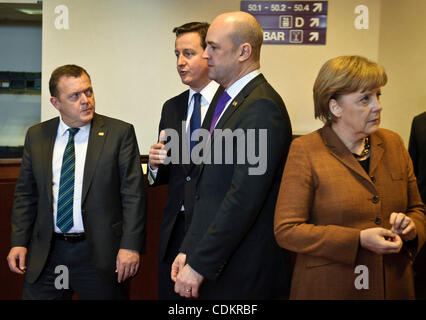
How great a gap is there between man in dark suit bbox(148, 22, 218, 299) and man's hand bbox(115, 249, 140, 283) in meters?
0.14

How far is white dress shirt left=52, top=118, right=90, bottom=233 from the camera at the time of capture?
2.35 metres

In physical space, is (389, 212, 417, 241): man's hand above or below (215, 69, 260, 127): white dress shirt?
below

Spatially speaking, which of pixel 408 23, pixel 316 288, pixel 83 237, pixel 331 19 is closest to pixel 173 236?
pixel 83 237

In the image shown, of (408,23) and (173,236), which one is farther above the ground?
(408,23)

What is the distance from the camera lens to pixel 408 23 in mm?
3930

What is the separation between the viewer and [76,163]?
2393 millimetres

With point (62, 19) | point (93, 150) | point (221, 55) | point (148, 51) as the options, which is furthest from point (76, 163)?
point (62, 19)

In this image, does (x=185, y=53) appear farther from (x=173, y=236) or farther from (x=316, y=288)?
(x=316, y=288)

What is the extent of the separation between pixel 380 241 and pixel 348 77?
540 mm

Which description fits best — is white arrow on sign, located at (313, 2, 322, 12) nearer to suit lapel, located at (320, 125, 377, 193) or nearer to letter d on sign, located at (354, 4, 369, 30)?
letter d on sign, located at (354, 4, 369, 30)

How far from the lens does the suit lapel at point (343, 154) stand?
1.70 metres

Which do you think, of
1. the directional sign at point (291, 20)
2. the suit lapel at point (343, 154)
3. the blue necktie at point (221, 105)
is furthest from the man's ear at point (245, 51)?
the directional sign at point (291, 20)

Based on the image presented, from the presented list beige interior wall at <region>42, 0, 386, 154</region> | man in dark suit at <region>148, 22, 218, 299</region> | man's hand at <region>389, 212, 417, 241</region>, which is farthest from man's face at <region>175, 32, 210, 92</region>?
beige interior wall at <region>42, 0, 386, 154</region>

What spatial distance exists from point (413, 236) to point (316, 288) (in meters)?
0.36
